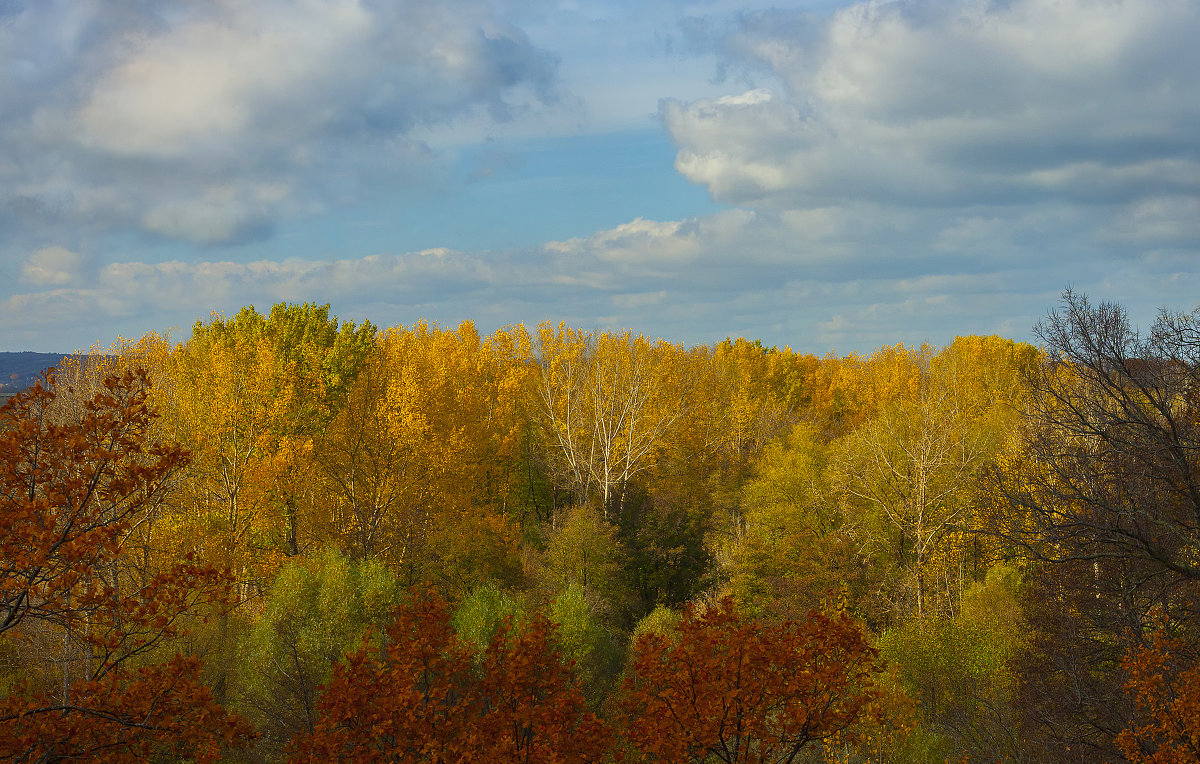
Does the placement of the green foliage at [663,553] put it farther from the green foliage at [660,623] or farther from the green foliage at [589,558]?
the green foliage at [660,623]

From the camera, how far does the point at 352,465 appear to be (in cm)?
4175

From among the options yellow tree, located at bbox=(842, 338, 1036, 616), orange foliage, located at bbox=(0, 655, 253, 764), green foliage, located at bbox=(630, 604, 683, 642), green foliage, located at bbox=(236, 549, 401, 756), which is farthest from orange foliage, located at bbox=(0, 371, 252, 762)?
yellow tree, located at bbox=(842, 338, 1036, 616)

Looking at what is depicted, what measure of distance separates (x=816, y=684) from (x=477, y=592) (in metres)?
25.9

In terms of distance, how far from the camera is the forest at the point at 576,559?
13.0 m

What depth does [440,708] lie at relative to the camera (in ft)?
47.0

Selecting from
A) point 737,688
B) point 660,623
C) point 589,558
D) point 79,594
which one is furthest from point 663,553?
point 79,594

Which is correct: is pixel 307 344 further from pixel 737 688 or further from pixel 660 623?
pixel 737 688

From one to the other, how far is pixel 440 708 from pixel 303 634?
63.8ft

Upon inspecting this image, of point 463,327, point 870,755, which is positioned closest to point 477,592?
point 870,755

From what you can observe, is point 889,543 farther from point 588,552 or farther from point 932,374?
point 932,374

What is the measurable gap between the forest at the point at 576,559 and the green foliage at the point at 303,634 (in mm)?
152

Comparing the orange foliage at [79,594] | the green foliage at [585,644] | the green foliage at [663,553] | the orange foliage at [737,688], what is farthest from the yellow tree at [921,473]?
the orange foliage at [79,594]

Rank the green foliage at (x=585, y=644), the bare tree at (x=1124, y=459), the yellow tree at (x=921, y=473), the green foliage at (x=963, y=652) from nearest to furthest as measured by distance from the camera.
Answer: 1. the bare tree at (x=1124, y=459)
2. the green foliage at (x=963, y=652)
3. the green foliage at (x=585, y=644)
4. the yellow tree at (x=921, y=473)

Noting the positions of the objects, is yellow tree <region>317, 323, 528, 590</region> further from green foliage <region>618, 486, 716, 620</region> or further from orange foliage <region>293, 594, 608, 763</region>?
orange foliage <region>293, 594, 608, 763</region>
